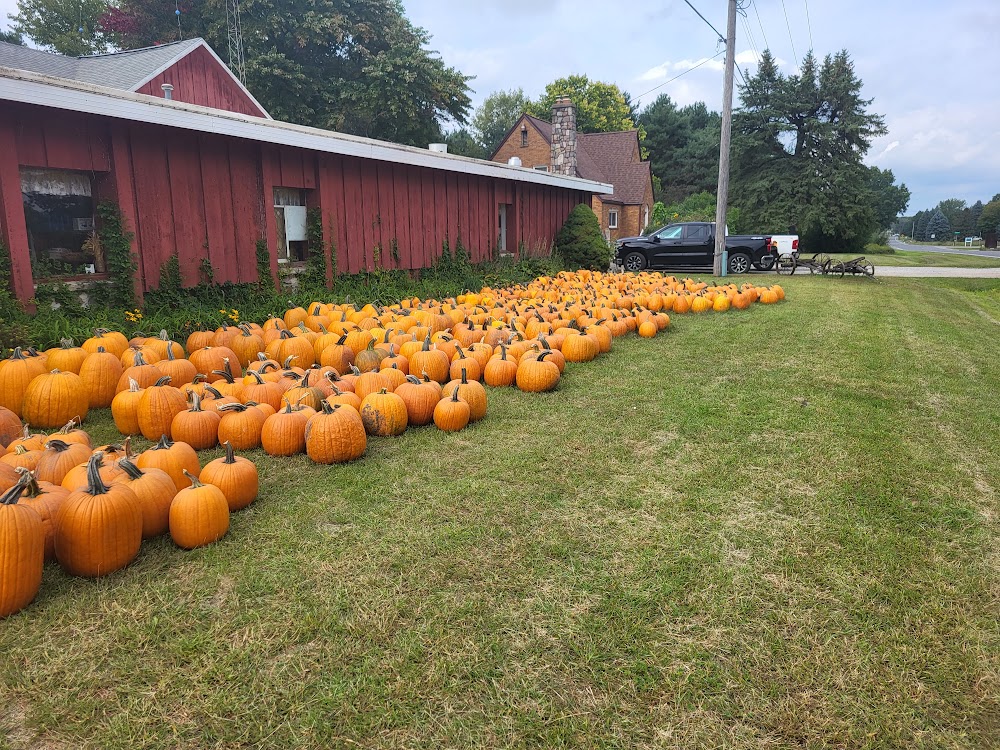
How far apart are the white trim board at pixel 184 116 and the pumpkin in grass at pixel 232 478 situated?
472 cm

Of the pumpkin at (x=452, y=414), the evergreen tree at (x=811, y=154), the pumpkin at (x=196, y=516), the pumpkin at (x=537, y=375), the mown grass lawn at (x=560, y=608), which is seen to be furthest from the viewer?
the evergreen tree at (x=811, y=154)

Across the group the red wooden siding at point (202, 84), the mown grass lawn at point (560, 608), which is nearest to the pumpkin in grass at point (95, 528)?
the mown grass lawn at point (560, 608)

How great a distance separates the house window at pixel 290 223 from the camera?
384 inches

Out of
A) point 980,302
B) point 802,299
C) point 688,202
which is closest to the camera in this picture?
point 802,299

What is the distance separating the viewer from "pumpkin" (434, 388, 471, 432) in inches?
188

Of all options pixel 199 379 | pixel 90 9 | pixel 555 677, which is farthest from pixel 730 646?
pixel 90 9

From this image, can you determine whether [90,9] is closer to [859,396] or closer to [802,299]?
[802,299]

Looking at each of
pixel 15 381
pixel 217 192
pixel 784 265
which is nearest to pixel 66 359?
pixel 15 381

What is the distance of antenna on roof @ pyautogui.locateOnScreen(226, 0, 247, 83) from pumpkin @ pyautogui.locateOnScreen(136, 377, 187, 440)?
26734 mm

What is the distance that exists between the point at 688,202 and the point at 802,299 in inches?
1532

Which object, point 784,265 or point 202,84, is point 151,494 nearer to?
point 202,84

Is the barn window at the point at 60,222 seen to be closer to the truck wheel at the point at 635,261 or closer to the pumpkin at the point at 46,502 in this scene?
the pumpkin at the point at 46,502

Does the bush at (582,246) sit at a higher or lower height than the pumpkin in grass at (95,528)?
higher

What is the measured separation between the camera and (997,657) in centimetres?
229
